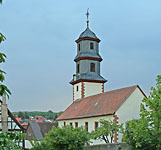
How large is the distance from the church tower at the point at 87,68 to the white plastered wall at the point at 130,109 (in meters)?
11.5

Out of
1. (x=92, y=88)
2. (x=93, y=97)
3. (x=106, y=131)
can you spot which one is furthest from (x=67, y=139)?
(x=92, y=88)

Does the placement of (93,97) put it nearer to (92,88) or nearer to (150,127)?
(92,88)

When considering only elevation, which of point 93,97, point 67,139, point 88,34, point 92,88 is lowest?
point 67,139

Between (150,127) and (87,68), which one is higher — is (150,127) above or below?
below

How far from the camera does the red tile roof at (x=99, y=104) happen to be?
2534 cm

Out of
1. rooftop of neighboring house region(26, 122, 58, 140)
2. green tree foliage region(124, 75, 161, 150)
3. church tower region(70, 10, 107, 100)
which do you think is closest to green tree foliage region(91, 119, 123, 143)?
green tree foliage region(124, 75, 161, 150)

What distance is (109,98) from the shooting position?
93.3ft

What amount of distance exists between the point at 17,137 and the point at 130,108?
68.6 ft

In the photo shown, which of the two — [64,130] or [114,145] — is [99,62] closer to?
[114,145]

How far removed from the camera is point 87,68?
1448 inches

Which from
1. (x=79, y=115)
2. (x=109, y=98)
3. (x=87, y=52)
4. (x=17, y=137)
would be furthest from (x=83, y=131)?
(x=87, y=52)

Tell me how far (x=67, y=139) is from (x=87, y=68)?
24.5m

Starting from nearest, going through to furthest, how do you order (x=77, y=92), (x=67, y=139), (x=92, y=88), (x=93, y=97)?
1. (x=67, y=139)
2. (x=93, y=97)
3. (x=92, y=88)
4. (x=77, y=92)

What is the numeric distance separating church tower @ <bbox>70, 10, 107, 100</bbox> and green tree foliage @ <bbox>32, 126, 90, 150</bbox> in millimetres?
22794
